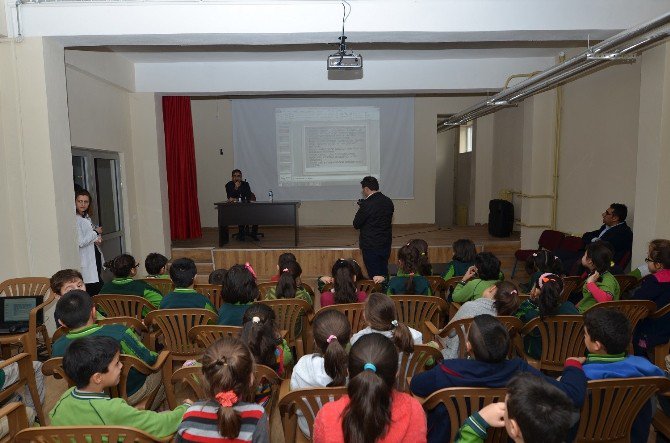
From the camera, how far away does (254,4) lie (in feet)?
13.5

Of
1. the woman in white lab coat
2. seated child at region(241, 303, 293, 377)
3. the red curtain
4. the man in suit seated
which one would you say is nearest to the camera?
seated child at region(241, 303, 293, 377)

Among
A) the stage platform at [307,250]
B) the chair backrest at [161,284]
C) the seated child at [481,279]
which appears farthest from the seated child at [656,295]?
the stage platform at [307,250]

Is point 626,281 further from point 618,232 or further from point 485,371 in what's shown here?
point 485,371

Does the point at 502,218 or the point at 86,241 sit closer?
the point at 86,241

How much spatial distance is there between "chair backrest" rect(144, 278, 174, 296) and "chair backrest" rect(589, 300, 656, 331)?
9.91ft

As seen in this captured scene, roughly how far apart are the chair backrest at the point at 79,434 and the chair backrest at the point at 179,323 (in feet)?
4.01

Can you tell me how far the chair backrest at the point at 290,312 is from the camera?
2.90 meters

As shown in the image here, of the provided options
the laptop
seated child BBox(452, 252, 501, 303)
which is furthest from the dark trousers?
the laptop

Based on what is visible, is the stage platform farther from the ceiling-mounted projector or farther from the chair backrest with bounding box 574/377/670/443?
the chair backrest with bounding box 574/377/670/443

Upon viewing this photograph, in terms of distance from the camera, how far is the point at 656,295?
2.90 metres

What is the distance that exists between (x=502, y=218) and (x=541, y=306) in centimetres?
547

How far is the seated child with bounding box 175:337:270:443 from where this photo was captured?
1.42 m

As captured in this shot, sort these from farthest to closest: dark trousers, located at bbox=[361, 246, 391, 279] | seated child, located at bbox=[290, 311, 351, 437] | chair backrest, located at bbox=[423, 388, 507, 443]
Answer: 1. dark trousers, located at bbox=[361, 246, 391, 279]
2. seated child, located at bbox=[290, 311, 351, 437]
3. chair backrest, located at bbox=[423, 388, 507, 443]

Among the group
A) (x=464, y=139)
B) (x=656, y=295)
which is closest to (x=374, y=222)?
(x=656, y=295)
